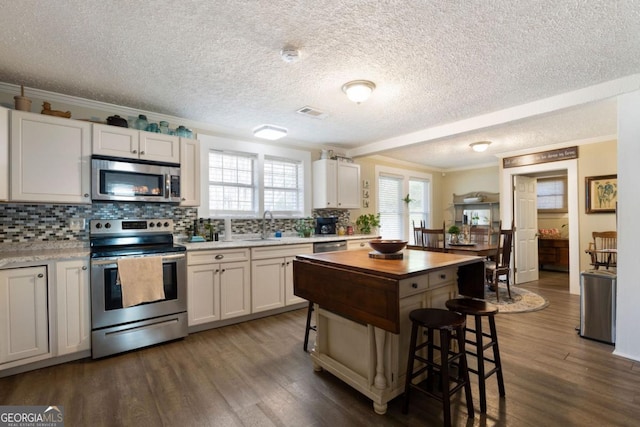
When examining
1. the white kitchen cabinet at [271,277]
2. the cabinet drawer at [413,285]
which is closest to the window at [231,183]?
the white kitchen cabinet at [271,277]

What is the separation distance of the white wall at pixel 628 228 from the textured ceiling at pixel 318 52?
0.37 m

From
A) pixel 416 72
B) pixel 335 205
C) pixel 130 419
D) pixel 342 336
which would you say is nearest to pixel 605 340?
pixel 342 336

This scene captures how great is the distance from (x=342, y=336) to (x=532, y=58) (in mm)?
2515

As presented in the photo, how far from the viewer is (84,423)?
1767 millimetres

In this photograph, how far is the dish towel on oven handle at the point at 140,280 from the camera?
105 inches

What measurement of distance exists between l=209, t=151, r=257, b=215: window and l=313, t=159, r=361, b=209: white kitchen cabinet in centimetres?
102

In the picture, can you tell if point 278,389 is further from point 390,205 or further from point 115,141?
point 390,205

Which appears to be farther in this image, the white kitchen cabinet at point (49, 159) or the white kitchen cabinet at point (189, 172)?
the white kitchen cabinet at point (189, 172)

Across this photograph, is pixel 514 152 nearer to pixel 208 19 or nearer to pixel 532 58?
pixel 532 58

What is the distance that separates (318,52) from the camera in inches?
86.7

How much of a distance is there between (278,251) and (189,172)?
1.38 m

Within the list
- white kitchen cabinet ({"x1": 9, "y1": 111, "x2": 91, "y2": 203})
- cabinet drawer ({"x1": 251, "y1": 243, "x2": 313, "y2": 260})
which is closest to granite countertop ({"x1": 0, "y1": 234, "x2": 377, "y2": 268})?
cabinet drawer ({"x1": 251, "y1": 243, "x2": 313, "y2": 260})

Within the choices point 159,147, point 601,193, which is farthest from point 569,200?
point 159,147

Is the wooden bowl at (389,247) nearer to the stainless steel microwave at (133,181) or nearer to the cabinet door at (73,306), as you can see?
the stainless steel microwave at (133,181)
